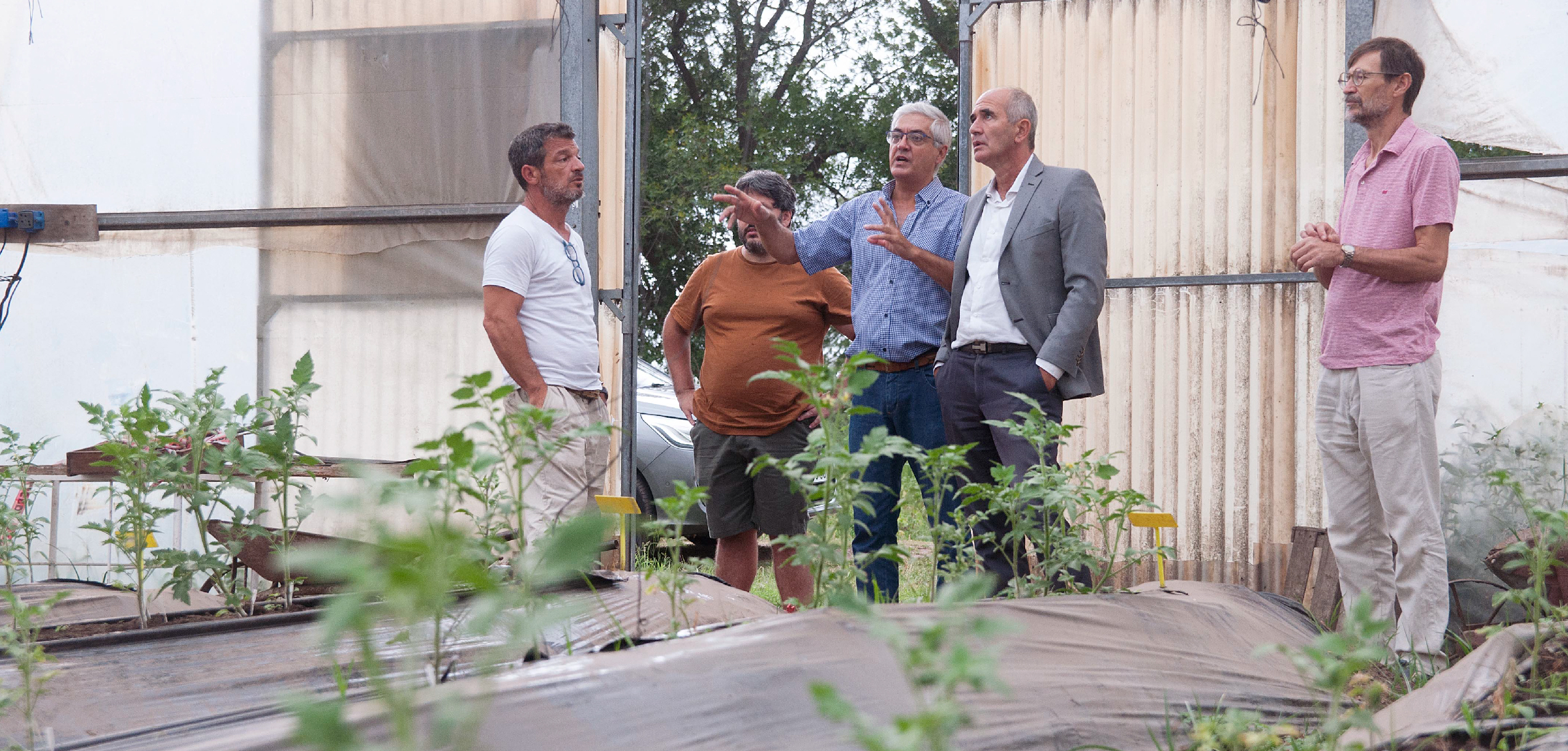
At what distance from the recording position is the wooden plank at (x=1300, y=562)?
4.04 meters

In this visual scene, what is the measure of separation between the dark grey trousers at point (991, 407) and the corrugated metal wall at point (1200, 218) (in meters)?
1.39

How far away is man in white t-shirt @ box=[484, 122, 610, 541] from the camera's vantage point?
3369 mm

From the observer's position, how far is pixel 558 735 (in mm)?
1282

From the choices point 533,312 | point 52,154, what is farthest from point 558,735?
point 52,154

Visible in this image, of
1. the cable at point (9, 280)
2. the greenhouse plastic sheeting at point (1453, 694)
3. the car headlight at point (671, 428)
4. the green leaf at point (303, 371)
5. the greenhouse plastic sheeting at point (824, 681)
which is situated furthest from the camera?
the car headlight at point (671, 428)

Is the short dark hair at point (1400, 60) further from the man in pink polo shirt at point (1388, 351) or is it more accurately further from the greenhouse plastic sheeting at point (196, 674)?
the greenhouse plastic sheeting at point (196, 674)

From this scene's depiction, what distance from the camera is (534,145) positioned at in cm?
364

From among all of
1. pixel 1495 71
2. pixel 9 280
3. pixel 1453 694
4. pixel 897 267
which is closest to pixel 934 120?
pixel 897 267

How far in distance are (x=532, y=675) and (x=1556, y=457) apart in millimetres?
3733

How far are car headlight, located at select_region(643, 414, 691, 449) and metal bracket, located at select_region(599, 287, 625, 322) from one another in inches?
79.9

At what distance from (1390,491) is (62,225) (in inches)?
188

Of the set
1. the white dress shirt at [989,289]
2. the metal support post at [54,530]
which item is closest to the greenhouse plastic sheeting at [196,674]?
the white dress shirt at [989,289]

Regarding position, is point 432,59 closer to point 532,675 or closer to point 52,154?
point 52,154

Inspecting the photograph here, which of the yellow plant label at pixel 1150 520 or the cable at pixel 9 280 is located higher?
the cable at pixel 9 280
